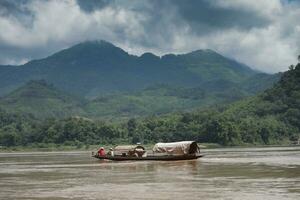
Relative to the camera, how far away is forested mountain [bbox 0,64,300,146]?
14390 cm

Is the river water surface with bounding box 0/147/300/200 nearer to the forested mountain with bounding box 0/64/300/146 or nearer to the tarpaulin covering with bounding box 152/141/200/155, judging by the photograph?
the tarpaulin covering with bounding box 152/141/200/155

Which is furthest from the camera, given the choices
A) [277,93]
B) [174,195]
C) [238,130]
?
[277,93]

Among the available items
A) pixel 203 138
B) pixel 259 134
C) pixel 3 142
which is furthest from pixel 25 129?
pixel 259 134

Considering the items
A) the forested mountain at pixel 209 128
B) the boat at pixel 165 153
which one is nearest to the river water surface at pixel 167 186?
the boat at pixel 165 153

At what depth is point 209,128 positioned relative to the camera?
14312cm

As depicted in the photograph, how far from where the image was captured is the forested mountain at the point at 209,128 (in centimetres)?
14390

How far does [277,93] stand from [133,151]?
11916cm

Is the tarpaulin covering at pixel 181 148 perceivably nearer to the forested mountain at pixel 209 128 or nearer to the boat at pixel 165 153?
the boat at pixel 165 153

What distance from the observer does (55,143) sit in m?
157

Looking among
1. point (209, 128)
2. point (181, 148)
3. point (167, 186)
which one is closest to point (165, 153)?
point (181, 148)

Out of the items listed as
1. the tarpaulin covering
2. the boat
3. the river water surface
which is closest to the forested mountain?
the boat

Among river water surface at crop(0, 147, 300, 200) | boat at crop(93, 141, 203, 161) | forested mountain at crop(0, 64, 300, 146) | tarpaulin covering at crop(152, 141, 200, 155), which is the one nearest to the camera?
river water surface at crop(0, 147, 300, 200)

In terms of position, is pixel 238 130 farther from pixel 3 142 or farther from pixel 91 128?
pixel 3 142

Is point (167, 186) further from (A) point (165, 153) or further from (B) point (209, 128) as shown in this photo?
(B) point (209, 128)
